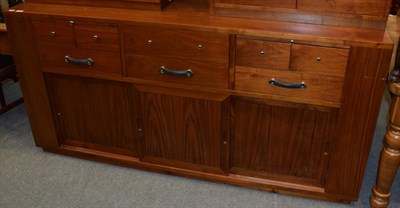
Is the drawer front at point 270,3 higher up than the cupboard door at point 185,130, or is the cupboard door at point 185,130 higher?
the drawer front at point 270,3

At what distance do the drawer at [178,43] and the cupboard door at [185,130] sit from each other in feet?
0.60

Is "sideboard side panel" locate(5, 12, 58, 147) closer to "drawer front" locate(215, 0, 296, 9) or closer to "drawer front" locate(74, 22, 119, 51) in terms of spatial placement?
"drawer front" locate(74, 22, 119, 51)

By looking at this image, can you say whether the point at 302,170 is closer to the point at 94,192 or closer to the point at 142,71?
the point at 142,71

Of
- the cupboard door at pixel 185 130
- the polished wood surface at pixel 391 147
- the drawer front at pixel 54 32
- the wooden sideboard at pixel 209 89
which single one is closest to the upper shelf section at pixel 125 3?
the wooden sideboard at pixel 209 89

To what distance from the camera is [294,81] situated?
5.14 ft

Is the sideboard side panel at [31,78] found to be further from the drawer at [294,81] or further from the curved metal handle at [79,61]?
the drawer at [294,81]

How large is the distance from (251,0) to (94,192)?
1106mm

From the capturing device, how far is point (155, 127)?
188 cm

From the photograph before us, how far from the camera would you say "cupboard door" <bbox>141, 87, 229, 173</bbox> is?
5.77 ft

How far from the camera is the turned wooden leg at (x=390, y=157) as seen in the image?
5.04ft

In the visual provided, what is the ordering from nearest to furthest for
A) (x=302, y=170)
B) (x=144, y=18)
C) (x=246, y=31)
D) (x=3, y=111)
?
(x=246, y=31), (x=144, y=18), (x=302, y=170), (x=3, y=111)

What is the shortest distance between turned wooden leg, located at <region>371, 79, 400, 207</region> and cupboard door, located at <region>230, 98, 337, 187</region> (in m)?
0.21

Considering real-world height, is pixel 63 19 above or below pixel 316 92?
above

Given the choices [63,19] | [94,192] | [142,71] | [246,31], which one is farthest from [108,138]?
[246,31]
